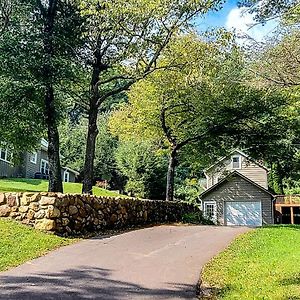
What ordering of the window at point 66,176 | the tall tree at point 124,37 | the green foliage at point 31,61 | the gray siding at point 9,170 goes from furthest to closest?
the window at point 66,176, the gray siding at point 9,170, the green foliage at point 31,61, the tall tree at point 124,37

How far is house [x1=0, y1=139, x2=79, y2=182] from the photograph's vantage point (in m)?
28.7

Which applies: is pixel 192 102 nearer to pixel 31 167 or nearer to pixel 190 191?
pixel 190 191

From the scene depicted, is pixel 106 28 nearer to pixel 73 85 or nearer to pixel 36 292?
pixel 73 85

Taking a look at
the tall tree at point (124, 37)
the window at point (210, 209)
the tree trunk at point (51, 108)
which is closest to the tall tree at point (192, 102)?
the tall tree at point (124, 37)

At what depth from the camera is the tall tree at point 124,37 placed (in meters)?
12.7

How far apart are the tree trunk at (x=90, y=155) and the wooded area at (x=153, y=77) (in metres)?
0.04

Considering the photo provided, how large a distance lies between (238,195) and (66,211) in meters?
20.0

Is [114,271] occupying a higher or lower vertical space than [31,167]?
lower

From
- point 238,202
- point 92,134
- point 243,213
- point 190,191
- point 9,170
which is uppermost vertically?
point 92,134

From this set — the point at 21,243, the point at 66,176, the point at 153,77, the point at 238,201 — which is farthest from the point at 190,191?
the point at 21,243

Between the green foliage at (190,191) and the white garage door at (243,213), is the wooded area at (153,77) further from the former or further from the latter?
the green foliage at (190,191)

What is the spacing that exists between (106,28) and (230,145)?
990 centimetres

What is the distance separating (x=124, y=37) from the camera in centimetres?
1471

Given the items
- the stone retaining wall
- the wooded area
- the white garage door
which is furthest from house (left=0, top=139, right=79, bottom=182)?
the stone retaining wall
